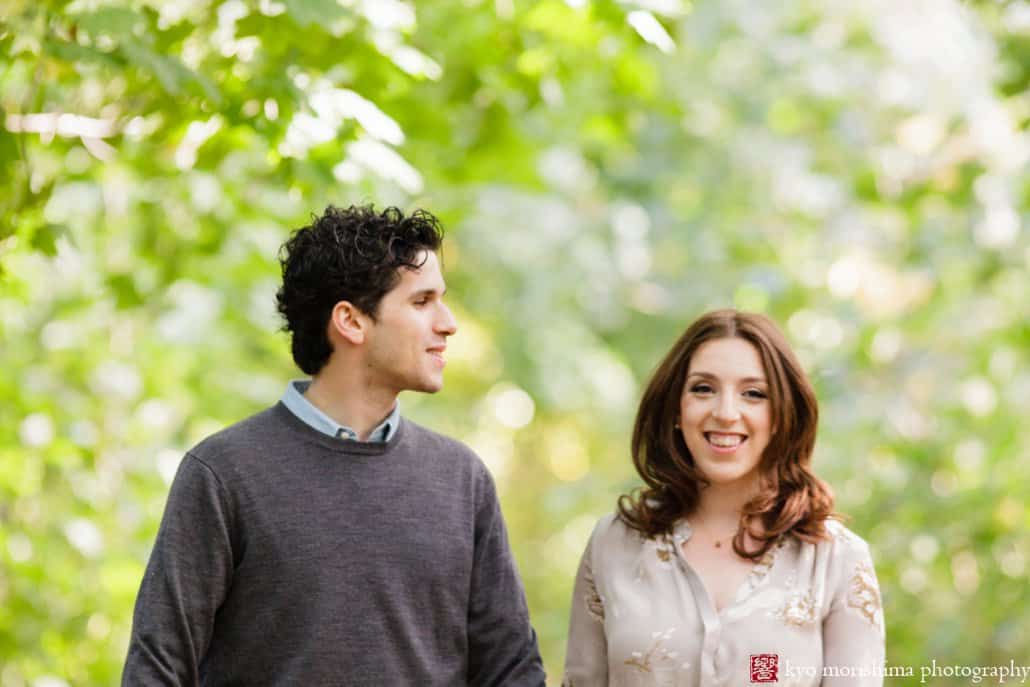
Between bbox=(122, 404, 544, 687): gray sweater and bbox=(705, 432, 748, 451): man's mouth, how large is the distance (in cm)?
51

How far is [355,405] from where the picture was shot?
2.58 metres

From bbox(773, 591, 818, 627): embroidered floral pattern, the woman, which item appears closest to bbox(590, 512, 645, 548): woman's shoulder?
the woman

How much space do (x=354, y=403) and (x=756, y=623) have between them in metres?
0.87

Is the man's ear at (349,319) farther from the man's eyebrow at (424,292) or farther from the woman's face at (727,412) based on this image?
the woman's face at (727,412)

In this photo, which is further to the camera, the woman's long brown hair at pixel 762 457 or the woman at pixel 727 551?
the woman's long brown hair at pixel 762 457

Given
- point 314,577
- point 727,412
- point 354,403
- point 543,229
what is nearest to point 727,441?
point 727,412

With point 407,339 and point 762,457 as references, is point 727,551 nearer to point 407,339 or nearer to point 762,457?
point 762,457

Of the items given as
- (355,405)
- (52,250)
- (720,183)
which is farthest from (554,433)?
(355,405)

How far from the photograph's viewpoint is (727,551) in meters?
2.66

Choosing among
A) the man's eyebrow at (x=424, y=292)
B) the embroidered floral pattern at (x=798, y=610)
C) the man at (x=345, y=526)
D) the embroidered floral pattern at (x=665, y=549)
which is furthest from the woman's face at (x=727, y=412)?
the man's eyebrow at (x=424, y=292)

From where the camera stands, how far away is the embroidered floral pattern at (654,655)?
2527 mm

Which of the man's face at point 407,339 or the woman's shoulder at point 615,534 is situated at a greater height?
the man's face at point 407,339

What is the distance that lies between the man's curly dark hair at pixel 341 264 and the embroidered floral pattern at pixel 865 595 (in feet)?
3.39

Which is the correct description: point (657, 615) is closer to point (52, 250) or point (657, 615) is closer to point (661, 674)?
point (661, 674)
